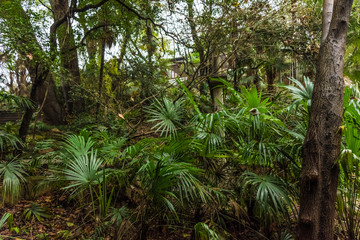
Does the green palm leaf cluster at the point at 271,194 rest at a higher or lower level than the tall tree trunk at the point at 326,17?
lower

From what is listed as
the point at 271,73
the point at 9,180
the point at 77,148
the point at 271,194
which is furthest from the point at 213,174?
the point at 271,73

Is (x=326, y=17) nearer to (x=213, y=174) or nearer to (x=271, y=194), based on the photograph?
(x=271, y=194)

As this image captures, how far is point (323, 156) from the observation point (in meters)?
2.48

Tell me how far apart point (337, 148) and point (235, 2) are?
12.0 feet

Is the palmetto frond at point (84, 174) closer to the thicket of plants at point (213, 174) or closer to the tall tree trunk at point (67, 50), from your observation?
the thicket of plants at point (213, 174)

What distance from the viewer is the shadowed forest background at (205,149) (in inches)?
103

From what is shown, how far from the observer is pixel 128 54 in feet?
26.2

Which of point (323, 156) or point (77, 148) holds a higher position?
point (77, 148)

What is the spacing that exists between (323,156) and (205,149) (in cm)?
133

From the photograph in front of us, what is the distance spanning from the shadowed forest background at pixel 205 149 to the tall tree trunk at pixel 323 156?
0.03 feet

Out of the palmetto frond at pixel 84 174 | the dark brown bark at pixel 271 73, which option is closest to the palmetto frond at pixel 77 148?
the palmetto frond at pixel 84 174

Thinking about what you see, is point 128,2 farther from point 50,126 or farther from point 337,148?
point 337,148

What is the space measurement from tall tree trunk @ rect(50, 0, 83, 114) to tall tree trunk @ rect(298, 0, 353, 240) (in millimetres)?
4922

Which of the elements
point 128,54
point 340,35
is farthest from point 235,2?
point 128,54
